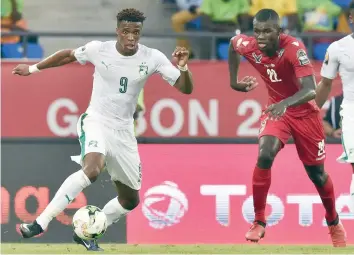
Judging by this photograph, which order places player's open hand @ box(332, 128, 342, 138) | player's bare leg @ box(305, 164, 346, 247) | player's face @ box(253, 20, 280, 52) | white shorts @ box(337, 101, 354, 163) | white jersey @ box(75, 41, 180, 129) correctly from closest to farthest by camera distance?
player's face @ box(253, 20, 280, 52), white jersey @ box(75, 41, 180, 129), white shorts @ box(337, 101, 354, 163), player's bare leg @ box(305, 164, 346, 247), player's open hand @ box(332, 128, 342, 138)

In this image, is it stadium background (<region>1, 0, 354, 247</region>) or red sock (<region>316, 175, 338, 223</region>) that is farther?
stadium background (<region>1, 0, 354, 247</region>)

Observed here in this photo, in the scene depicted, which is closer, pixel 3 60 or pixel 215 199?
pixel 215 199

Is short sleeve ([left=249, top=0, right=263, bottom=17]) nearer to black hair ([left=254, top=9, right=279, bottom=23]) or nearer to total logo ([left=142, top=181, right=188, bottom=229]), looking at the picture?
total logo ([left=142, top=181, right=188, bottom=229])

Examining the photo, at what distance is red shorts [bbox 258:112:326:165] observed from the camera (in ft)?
39.2

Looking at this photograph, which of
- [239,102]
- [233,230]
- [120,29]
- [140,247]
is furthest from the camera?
[239,102]

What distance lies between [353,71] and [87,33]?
4.40 m

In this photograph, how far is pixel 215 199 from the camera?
47.1 feet

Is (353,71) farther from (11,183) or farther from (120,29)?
(11,183)

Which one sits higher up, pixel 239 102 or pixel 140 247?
pixel 239 102

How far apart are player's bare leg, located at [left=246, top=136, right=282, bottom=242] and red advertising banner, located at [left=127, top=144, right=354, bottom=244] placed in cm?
209

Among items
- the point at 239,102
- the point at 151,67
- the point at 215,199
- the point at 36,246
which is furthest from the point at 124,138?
the point at 239,102

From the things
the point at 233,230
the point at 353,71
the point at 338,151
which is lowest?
the point at 233,230

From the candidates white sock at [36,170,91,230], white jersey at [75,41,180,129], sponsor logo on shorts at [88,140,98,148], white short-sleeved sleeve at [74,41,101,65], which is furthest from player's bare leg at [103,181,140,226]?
white short-sleeved sleeve at [74,41,101,65]

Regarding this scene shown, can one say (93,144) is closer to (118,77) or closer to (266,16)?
(118,77)
